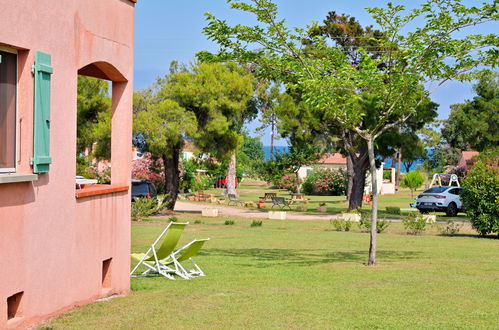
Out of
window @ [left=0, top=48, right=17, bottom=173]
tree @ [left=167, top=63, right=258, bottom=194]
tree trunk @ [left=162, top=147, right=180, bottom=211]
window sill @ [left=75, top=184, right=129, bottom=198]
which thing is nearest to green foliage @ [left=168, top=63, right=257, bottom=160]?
tree @ [left=167, top=63, right=258, bottom=194]

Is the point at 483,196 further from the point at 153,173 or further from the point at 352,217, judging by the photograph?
the point at 153,173

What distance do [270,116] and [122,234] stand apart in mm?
54387

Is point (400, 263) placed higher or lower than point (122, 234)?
lower

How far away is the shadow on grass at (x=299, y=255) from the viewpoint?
14.6 metres

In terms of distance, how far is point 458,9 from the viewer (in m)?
13.1

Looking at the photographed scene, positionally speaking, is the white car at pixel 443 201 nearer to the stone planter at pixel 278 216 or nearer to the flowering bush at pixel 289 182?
the stone planter at pixel 278 216

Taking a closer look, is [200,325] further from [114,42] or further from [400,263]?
[400,263]

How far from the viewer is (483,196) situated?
22172 millimetres

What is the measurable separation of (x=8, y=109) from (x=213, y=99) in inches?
997

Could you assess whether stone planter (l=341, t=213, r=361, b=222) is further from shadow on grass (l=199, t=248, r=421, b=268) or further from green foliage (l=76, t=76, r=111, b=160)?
shadow on grass (l=199, t=248, r=421, b=268)

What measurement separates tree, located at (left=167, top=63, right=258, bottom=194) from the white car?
990cm

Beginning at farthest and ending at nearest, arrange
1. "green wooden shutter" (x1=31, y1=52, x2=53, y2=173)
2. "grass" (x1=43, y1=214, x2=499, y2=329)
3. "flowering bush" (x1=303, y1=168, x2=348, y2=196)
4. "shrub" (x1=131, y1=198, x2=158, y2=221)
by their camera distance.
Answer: "flowering bush" (x1=303, y1=168, x2=348, y2=196)
"shrub" (x1=131, y1=198, x2=158, y2=221)
"grass" (x1=43, y1=214, x2=499, y2=329)
"green wooden shutter" (x1=31, y1=52, x2=53, y2=173)

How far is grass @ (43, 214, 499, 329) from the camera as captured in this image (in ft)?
25.4

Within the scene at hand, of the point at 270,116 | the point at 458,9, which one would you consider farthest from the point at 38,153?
the point at 270,116
